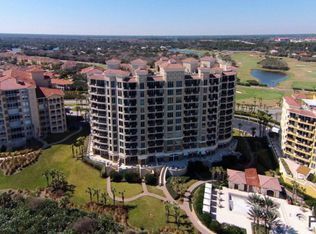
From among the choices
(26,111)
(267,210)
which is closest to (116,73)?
(26,111)

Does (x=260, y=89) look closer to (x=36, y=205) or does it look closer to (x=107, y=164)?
(x=107, y=164)

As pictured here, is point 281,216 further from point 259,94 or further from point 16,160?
point 259,94

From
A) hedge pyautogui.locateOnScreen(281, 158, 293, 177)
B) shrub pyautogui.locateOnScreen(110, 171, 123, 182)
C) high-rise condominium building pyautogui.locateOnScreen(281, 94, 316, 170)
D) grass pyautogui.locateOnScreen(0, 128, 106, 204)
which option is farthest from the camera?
high-rise condominium building pyautogui.locateOnScreen(281, 94, 316, 170)

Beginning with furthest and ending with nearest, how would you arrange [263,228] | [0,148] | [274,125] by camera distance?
[274,125] → [0,148] → [263,228]

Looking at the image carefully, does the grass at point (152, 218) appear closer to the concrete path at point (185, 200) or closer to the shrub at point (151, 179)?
the concrete path at point (185, 200)

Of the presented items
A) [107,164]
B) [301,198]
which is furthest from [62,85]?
[301,198]

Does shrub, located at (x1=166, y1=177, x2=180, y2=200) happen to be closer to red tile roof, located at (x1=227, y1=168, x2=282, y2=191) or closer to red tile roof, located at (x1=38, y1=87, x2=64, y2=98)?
red tile roof, located at (x1=227, y1=168, x2=282, y2=191)

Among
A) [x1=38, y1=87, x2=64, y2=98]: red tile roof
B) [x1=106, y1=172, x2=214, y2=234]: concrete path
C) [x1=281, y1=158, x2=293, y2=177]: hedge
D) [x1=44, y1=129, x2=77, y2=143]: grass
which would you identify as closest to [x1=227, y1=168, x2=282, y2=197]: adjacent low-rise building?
[x1=281, y1=158, x2=293, y2=177]: hedge
